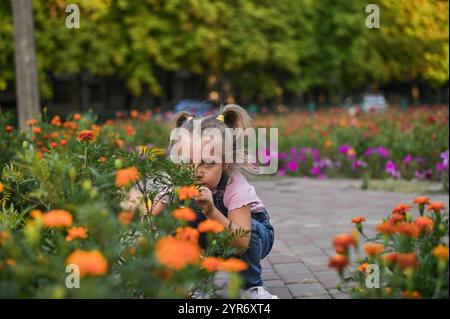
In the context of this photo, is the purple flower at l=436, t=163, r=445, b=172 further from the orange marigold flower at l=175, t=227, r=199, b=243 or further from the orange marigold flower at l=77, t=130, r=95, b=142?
the orange marigold flower at l=175, t=227, r=199, b=243

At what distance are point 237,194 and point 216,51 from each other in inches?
805

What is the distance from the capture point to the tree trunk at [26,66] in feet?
24.6

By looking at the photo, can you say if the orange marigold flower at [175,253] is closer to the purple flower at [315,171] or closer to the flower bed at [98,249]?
the flower bed at [98,249]

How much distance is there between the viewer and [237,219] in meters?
2.76

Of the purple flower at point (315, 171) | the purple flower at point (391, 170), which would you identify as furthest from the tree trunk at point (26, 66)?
the purple flower at point (391, 170)

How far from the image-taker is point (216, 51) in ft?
74.6

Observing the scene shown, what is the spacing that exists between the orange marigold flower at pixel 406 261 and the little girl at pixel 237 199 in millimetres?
1053

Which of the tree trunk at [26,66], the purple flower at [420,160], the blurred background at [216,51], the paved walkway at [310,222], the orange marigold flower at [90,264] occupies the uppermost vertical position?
the blurred background at [216,51]

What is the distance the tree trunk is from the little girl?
5199 millimetres

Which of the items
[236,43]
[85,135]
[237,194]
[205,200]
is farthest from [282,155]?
[236,43]

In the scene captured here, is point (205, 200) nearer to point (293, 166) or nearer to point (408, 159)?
point (408, 159)

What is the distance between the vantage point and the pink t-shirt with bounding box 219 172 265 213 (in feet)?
9.12
